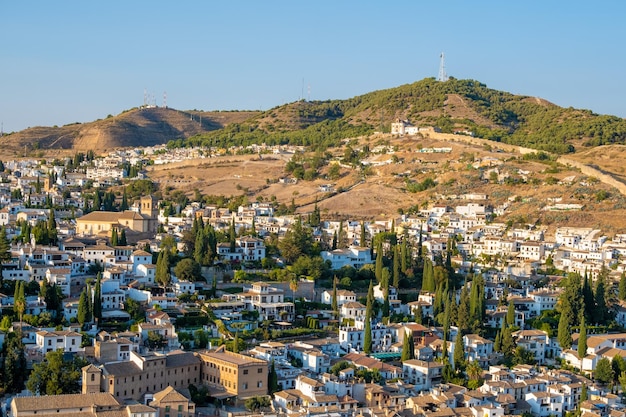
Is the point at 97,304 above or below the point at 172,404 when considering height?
above

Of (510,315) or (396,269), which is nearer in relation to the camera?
(510,315)

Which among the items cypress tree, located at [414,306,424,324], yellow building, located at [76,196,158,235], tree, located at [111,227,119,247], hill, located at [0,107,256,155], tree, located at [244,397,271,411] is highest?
hill, located at [0,107,256,155]

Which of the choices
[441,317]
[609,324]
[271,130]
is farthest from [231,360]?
[271,130]

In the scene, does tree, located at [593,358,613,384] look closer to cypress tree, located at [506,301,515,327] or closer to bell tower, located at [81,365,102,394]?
cypress tree, located at [506,301,515,327]

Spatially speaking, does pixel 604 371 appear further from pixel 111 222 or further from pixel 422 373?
pixel 111 222

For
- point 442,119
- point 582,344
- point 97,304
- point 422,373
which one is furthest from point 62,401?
point 442,119

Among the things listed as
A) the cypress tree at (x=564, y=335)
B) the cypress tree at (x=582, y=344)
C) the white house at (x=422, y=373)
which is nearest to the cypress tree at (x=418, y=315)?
the white house at (x=422, y=373)

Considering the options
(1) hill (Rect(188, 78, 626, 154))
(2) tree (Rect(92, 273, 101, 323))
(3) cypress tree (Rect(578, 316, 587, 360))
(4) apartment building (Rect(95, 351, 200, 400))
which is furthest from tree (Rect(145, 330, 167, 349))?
(1) hill (Rect(188, 78, 626, 154))
